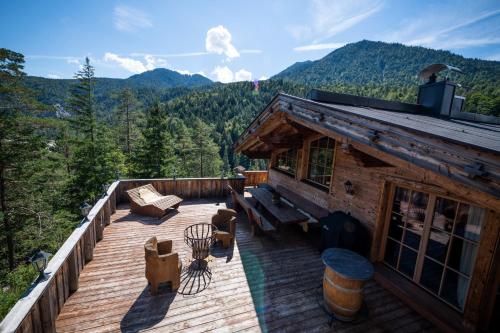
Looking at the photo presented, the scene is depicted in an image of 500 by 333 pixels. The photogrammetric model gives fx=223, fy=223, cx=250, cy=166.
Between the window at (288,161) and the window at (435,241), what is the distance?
3.70 m

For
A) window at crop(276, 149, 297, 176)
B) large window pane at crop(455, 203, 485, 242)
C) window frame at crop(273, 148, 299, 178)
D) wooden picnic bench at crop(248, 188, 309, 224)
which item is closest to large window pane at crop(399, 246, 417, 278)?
large window pane at crop(455, 203, 485, 242)

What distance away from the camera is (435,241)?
3674 mm

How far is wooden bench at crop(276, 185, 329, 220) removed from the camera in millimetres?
5824

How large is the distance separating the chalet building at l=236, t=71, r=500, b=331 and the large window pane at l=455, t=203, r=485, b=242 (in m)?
0.01

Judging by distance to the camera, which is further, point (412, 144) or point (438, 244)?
point (438, 244)

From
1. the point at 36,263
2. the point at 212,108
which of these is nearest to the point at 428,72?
the point at 36,263

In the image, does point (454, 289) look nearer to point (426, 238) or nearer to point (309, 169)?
point (426, 238)

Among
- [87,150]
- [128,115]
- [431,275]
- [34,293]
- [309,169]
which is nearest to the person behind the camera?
[34,293]

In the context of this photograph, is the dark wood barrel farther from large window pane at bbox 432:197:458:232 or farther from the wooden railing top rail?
the wooden railing top rail

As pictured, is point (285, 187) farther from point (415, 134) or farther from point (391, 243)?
point (415, 134)

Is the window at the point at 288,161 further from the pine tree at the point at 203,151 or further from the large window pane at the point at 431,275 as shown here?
the pine tree at the point at 203,151

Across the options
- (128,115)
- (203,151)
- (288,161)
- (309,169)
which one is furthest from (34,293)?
(203,151)

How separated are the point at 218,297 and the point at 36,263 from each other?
2546 millimetres

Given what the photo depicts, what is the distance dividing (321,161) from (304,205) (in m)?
1.36
